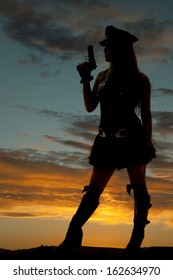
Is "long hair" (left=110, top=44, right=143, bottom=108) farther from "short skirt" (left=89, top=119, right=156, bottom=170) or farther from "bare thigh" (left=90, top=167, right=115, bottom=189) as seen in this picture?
"bare thigh" (left=90, top=167, right=115, bottom=189)

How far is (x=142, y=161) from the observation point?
10.2 m

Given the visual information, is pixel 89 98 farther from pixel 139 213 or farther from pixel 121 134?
pixel 139 213

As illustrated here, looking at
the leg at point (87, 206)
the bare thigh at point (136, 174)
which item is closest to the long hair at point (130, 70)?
the bare thigh at point (136, 174)

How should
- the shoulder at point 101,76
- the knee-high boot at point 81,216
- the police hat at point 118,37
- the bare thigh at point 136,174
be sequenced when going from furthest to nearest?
the shoulder at point 101,76 → the police hat at point 118,37 → the bare thigh at point 136,174 → the knee-high boot at point 81,216

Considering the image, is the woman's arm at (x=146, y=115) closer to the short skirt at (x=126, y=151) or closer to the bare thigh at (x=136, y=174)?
the short skirt at (x=126, y=151)

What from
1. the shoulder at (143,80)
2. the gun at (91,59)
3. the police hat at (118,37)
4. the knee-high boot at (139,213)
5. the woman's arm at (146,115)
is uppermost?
the police hat at (118,37)

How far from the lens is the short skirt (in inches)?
400

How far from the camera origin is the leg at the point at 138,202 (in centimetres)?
1027

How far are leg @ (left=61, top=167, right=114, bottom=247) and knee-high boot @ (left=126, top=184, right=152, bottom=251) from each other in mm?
473

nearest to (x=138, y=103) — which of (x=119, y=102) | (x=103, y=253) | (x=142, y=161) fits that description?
(x=119, y=102)

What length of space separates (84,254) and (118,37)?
363 cm

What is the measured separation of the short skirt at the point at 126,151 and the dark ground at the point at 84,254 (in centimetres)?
147

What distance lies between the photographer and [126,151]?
33.3ft

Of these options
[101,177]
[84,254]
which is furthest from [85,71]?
[84,254]
